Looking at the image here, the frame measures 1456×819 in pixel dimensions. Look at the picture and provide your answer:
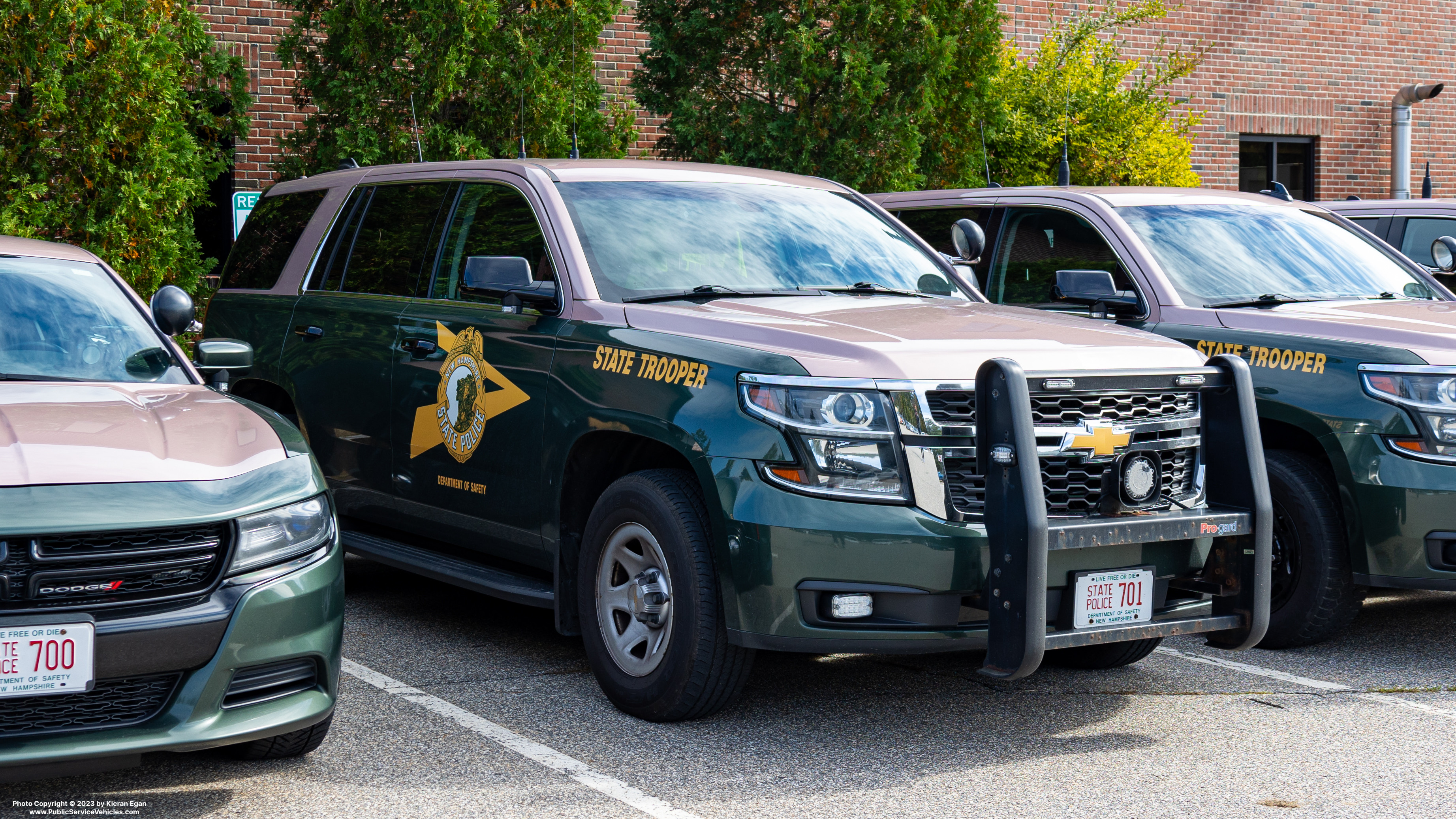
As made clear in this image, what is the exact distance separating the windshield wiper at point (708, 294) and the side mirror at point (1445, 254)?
14.7 feet

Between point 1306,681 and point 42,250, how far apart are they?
488 centimetres

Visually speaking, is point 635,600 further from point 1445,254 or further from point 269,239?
point 1445,254

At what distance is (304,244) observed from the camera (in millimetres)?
7008

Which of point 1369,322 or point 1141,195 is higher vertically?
point 1141,195

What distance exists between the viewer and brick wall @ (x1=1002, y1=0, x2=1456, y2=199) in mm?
18391

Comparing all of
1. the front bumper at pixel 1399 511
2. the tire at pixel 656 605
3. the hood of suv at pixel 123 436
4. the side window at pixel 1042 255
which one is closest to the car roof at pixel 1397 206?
the side window at pixel 1042 255

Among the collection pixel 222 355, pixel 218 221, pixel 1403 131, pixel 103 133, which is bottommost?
pixel 222 355

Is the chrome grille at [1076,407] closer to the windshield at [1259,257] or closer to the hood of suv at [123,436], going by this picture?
the hood of suv at [123,436]

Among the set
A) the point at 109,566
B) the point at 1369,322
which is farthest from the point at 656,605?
the point at 1369,322

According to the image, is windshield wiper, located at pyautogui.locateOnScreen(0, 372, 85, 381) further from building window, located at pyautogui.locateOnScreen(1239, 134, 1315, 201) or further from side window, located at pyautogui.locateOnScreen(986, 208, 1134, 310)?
building window, located at pyautogui.locateOnScreen(1239, 134, 1315, 201)

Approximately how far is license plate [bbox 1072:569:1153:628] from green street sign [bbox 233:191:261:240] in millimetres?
8587

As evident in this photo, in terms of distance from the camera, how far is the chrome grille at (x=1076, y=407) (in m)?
4.40

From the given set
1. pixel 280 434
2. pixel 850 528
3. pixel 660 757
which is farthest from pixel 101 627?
pixel 850 528

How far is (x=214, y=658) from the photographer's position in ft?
12.0
